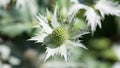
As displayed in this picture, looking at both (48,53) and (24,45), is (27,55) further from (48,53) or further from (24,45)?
(48,53)

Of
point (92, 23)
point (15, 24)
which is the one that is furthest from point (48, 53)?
point (15, 24)

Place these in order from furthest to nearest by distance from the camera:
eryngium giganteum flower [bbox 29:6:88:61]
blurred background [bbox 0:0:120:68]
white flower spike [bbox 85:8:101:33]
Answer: blurred background [bbox 0:0:120:68] → white flower spike [bbox 85:8:101:33] → eryngium giganteum flower [bbox 29:6:88:61]

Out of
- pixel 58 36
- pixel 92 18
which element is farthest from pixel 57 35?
pixel 92 18

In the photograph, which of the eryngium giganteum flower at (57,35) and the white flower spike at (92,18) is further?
the white flower spike at (92,18)

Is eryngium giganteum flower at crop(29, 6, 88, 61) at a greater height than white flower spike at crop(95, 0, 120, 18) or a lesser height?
lesser

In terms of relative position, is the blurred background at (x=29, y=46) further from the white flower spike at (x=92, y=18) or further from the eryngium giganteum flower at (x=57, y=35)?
the eryngium giganteum flower at (x=57, y=35)

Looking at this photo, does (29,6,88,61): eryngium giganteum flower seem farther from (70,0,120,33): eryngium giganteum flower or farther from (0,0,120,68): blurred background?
(0,0,120,68): blurred background

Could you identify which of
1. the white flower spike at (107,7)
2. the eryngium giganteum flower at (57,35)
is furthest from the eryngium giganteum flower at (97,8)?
the eryngium giganteum flower at (57,35)

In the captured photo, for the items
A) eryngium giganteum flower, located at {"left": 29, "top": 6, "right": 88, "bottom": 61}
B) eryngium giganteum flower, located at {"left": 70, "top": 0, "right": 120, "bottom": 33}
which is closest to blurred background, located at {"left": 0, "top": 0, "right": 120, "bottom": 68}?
eryngium giganteum flower, located at {"left": 70, "top": 0, "right": 120, "bottom": 33}
